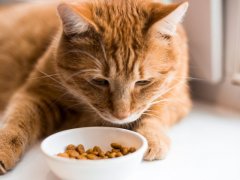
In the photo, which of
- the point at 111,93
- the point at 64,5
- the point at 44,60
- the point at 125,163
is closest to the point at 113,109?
the point at 111,93

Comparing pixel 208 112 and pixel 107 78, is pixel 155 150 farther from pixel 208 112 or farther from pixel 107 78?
pixel 208 112

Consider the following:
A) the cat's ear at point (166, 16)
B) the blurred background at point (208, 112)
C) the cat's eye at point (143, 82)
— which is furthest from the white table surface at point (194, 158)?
the cat's ear at point (166, 16)

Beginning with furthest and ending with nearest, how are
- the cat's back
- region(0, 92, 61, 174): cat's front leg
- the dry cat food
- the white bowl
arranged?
1. the cat's back
2. region(0, 92, 61, 174): cat's front leg
3. the dry cat food
4. the white bowl

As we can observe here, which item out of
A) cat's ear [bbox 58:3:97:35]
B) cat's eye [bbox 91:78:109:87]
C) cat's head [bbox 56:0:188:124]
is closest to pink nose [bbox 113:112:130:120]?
cat's head [bbox 56:0:188:124]

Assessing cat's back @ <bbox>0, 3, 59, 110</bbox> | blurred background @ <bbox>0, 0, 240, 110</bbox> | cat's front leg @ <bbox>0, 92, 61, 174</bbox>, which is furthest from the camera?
cat's back @ <bbox>0, 3, 59, 110</bbox>

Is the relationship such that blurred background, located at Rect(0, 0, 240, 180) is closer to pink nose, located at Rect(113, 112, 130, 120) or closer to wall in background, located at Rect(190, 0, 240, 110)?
wall in background, located at Rect(190, 0, 240, 110)

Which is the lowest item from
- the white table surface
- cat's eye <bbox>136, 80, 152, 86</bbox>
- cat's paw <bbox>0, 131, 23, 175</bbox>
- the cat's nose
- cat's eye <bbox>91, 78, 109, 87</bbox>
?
the white table surface

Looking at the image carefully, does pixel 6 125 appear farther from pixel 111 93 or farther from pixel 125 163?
pixel 125 163

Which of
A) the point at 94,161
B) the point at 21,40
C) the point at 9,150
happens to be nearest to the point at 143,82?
the point at 94,161
